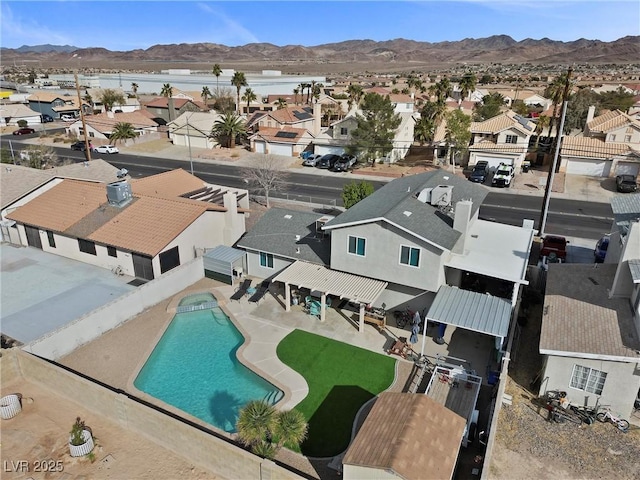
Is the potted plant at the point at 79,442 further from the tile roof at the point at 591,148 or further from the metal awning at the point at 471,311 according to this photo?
the tile roof at the point at 591,148

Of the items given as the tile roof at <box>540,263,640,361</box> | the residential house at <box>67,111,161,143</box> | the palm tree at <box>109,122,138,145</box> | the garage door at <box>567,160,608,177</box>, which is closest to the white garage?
the garage door at <box>567,160,608,177</box>

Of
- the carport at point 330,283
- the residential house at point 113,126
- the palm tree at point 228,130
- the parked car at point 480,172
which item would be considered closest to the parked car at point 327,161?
the palm tree at point 228,130

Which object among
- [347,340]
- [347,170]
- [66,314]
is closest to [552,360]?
[347,340]

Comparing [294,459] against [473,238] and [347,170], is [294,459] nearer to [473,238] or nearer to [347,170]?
[473,238]

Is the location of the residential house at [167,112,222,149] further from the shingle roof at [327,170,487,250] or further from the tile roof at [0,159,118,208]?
the shingle roof at [327,170,487,250]

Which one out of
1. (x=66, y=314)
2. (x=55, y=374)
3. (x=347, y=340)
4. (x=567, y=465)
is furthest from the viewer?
(x=66, y=314)
